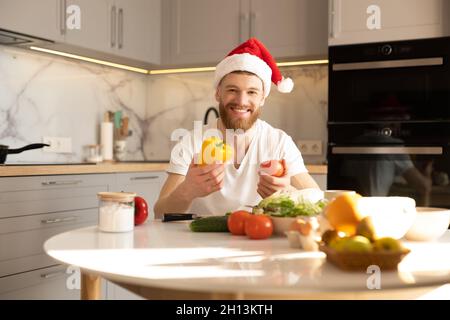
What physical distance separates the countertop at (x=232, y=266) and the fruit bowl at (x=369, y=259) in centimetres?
2

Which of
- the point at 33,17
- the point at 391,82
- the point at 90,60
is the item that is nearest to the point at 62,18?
the point at 33,17

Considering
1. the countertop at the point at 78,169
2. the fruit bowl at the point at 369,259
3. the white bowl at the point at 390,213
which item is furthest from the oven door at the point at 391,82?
the fruit bowl at the point at 369,259

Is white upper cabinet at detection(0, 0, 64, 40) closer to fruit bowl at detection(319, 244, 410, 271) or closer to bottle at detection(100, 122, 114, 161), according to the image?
bottle at detection(100, 122, 114, 161)

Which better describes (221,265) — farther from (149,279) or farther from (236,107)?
(236,107)

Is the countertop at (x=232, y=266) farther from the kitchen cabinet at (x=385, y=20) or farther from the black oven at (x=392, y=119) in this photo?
the kitchen cabinet at (x=385, y=20)

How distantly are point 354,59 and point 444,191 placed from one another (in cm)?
92

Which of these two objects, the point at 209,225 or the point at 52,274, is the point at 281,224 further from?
the point at 52,274

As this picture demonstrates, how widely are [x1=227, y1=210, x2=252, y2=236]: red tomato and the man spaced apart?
0.68m

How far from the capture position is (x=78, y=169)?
2.87 m

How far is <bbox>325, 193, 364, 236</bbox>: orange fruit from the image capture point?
113 cm

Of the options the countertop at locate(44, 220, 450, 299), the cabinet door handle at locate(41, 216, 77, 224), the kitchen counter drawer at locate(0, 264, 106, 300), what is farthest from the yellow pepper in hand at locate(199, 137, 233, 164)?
the cabinet door handle at locate(41, 216, 77, 224)

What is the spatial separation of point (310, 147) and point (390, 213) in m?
2.63

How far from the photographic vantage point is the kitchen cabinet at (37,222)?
2.53 m
